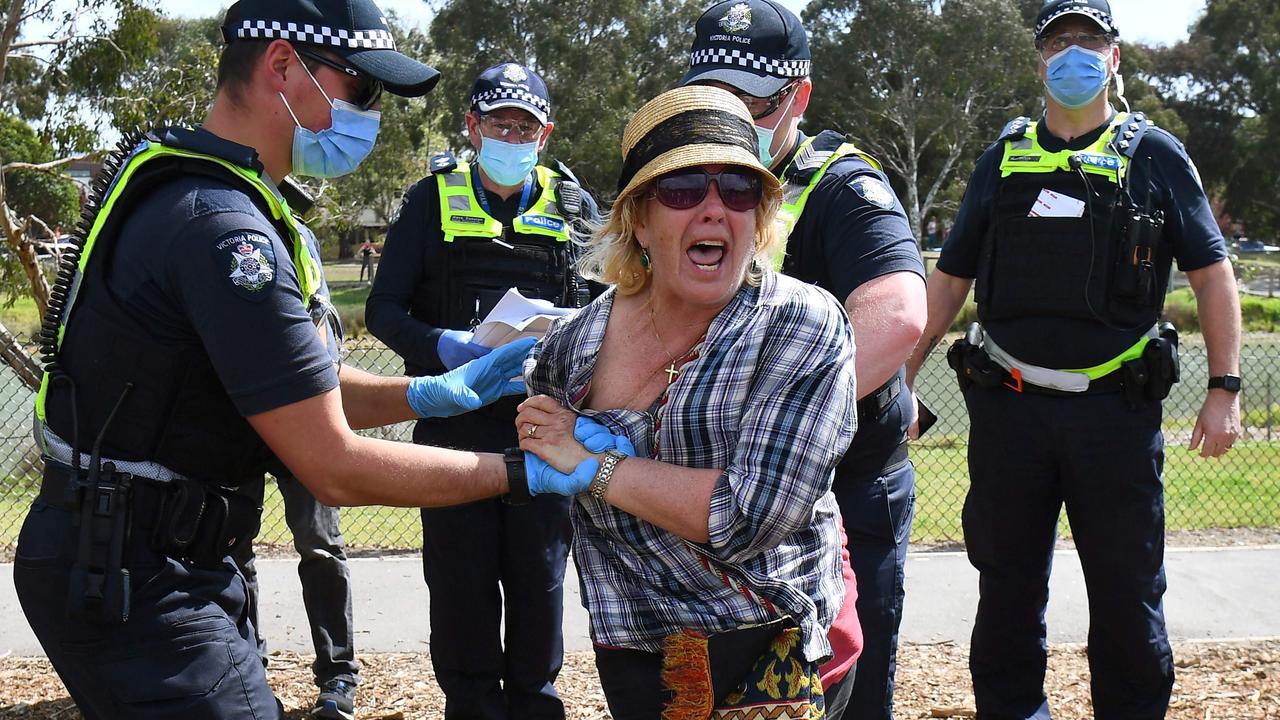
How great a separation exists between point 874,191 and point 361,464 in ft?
5.00

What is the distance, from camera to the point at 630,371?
2.34 metres

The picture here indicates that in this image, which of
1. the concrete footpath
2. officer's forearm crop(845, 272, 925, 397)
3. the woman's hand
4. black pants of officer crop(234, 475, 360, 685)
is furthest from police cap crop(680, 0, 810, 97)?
the concrete footpath

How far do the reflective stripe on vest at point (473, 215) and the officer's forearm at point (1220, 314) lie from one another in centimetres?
Answer: 225

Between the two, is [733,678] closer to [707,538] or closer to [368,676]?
[707,538]

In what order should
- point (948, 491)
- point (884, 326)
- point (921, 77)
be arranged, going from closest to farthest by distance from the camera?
point (884, 326) < point (948, 491) < point (921, 77)

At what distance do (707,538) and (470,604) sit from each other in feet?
6.73

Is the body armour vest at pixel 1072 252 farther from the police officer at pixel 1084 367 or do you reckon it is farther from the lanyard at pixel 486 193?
the lanyard at pixel 486 193

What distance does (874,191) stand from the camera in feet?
9.97

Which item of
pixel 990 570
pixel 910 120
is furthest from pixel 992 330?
pixel 910 120

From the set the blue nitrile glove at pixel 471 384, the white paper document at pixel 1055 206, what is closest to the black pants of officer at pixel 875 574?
the blue nitrile glove at pixel 471 384

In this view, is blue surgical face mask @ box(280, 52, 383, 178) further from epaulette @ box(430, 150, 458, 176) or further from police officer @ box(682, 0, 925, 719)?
epaulette @ box(430, 150, 458, 176)

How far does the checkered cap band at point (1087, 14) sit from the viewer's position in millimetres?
4180

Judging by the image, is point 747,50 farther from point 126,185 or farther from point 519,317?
point 126,185

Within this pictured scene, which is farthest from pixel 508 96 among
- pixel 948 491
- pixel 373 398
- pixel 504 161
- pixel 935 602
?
pixel 948 491
